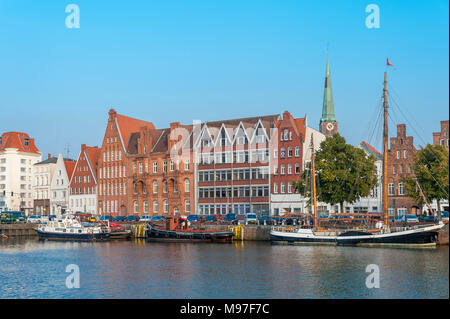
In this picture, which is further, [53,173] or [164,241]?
[53,173]

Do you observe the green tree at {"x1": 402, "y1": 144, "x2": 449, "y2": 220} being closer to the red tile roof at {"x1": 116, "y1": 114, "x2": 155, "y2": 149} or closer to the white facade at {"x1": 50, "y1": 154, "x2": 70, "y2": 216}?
the red tile roof at {"x1": 116, "y1": 114, "x2": 155, "y2": 149}

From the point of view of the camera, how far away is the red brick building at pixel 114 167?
114312 millimetres

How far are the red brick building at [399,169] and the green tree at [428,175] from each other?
21.6m

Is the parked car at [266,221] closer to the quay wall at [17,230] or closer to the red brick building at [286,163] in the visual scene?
the red brick building at [286,163]

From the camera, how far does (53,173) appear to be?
13738cm

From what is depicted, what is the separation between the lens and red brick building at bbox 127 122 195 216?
4109 inches

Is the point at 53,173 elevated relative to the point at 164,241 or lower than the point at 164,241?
elevated

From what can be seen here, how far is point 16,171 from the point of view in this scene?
150000 mm

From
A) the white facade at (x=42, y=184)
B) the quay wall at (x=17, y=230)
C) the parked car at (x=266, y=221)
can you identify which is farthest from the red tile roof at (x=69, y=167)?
the parked car at (x=266, y=221)

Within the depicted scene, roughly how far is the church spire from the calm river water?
105 metres

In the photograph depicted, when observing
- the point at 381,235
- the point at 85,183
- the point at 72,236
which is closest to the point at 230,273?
the point at 381,235
